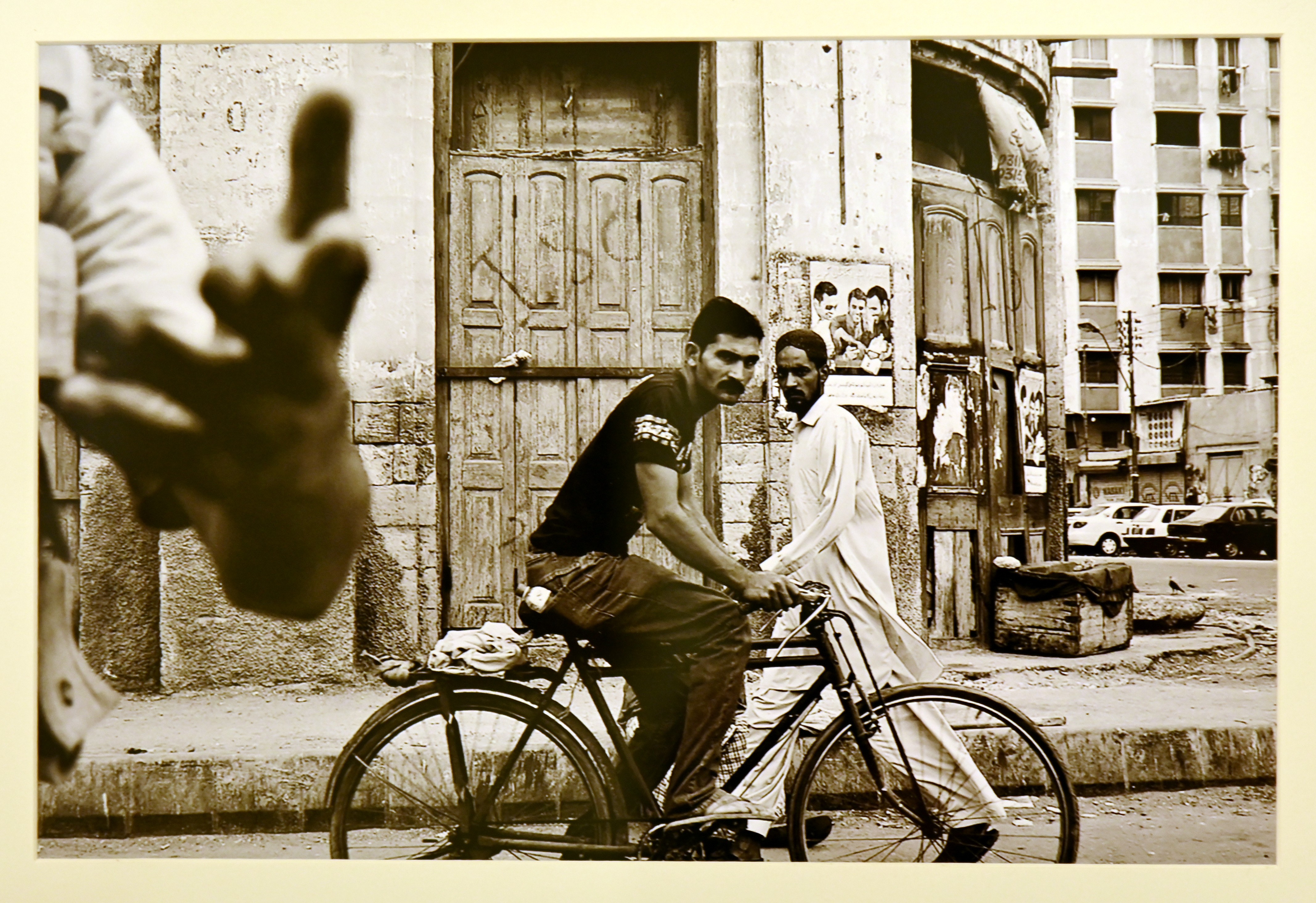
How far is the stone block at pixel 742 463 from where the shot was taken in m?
4.28

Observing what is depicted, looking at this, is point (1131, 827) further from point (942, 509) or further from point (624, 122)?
point (624, 122)

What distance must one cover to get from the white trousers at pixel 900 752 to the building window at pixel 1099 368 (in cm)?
165

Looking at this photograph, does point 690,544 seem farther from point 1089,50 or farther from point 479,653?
point 1089,50

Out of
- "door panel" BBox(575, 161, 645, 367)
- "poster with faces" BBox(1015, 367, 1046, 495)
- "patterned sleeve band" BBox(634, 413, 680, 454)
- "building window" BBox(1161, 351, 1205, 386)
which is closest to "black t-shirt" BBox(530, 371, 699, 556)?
"patterned sleeve band" BBox(634, 413, 680, 454)

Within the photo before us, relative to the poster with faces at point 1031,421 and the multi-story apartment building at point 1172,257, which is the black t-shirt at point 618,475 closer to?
the poster with faces at point 1031,421

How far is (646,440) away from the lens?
396cm

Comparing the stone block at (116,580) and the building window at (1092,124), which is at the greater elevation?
the building window at (1092,124)

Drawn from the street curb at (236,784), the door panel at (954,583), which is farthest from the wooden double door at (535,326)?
the door panel at (954,583)

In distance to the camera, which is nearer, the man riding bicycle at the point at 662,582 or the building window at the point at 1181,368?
the man riding bicycle at the point at 662,582

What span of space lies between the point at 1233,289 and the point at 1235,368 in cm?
32

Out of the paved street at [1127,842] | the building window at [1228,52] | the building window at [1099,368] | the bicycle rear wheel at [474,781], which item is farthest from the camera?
the building window at [1099,368]

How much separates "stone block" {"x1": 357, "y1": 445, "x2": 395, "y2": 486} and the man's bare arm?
1041mm

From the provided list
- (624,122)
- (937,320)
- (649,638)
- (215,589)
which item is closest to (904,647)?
(649,638)

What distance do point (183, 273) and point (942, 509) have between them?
10.7ft
